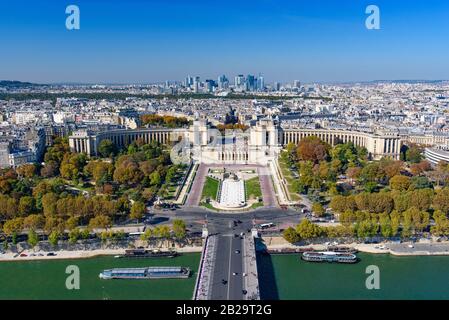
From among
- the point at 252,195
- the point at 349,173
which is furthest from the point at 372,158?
the point at 252,195

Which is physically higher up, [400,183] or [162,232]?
[400,183]

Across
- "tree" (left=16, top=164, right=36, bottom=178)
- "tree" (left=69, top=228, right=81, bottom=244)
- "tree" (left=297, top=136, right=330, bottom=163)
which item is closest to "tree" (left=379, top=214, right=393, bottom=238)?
"tree" (left=69, top=228, right=81, bottom=244)

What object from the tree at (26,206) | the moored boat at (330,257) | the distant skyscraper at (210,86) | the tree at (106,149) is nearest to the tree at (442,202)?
the moored boat at (330,257)

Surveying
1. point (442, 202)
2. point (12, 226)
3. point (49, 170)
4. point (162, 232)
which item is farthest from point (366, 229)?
point (49, 170)

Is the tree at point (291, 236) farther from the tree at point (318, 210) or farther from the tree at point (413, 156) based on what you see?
the tree at point (413, 156)

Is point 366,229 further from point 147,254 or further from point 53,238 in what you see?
point 53,238
